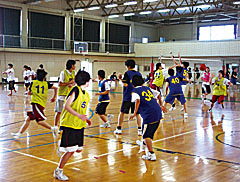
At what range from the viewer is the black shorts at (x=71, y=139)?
4961mm

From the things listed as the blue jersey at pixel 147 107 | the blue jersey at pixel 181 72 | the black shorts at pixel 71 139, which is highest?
the blue jersey at pixel 181 72

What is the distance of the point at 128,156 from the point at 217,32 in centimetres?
3744

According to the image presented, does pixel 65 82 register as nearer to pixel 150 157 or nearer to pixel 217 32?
pixel 150 157

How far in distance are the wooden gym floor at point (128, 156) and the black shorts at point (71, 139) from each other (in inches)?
20.4

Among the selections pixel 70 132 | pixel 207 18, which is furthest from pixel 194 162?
pixel 207 18

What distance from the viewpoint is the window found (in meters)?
39.8

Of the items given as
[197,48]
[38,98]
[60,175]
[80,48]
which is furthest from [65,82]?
[197,48]

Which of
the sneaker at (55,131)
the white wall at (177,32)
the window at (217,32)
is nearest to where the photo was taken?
the sneaker at (55,131)

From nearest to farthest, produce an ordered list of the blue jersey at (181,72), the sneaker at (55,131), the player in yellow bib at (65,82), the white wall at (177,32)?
the sneaker at (55,131), the player in yellow bib at (65,82), the blue jersey at (181,72), the white wall at (177,32)

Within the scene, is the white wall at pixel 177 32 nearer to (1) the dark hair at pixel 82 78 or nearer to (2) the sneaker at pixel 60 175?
(1) the dark hair at pixel 82 78

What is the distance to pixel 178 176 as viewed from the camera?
525 centimetres

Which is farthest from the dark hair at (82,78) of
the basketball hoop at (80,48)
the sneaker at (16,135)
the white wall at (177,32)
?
the white wall at (177,32)

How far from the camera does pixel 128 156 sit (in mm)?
6422

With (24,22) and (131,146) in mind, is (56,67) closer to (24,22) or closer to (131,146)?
(24,22)
